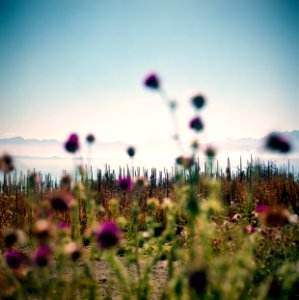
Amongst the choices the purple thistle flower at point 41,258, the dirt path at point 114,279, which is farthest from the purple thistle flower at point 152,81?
the dirt path at point 114,279

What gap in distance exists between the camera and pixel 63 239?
1.83 meters

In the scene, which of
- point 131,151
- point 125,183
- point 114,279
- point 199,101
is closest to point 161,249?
point 125,183

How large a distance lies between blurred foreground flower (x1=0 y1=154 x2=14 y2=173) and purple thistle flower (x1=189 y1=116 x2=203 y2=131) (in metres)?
1.28

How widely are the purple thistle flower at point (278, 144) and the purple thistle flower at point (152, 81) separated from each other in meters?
0.91

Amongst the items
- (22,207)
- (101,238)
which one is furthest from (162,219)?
(101,238)

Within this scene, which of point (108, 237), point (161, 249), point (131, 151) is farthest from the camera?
point (131, 151)

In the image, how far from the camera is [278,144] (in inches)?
78.9

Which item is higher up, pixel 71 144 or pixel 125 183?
pixel 71 144

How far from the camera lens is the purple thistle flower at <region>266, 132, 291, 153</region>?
200 centimetres

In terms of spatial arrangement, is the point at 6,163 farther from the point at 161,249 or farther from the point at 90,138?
the point at 161,249

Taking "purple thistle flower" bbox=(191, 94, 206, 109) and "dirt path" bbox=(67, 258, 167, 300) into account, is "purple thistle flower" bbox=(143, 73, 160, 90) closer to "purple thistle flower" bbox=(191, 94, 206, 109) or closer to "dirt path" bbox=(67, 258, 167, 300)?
"purple thistle flower" bbox=(191, 94, 206, 109)

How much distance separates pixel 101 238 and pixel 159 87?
124 centimetres

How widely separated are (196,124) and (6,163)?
1.34 metres

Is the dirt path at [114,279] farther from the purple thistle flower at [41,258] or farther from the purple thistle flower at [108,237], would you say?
the purple thistle flower at [41,258]
